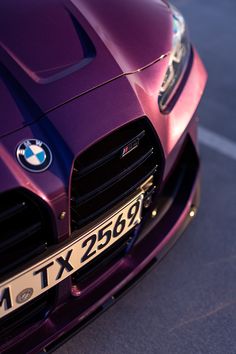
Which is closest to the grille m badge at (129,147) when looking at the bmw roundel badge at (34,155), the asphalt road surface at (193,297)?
the bmw roundel badge at (34,155)

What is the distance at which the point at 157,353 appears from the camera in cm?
206

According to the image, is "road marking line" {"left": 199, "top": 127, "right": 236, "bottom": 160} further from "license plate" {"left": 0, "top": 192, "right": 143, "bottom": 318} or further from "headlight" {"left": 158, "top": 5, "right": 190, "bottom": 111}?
"license plate" {"left": 0, "top": 192, "right": 143, "bottom": 318}

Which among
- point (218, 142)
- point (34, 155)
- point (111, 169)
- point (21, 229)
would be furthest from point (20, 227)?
point (218, 142)

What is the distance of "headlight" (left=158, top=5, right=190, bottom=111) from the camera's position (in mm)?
2008

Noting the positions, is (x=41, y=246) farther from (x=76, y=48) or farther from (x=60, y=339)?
(x=76, y=48)

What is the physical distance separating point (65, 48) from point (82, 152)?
1.52ft

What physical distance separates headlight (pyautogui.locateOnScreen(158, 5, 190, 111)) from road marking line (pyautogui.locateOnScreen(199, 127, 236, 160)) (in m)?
0.97

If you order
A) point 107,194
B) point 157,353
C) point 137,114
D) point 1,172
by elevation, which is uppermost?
point 1,172

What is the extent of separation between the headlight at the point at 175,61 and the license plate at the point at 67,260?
1.43ft

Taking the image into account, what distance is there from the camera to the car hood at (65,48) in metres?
1.64

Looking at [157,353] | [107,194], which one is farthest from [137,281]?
[107,194]

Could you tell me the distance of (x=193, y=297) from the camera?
229cm

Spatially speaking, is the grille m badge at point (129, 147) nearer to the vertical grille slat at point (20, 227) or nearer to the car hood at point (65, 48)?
the car hood at point (65, 48)

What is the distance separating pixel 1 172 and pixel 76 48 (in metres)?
0.63
